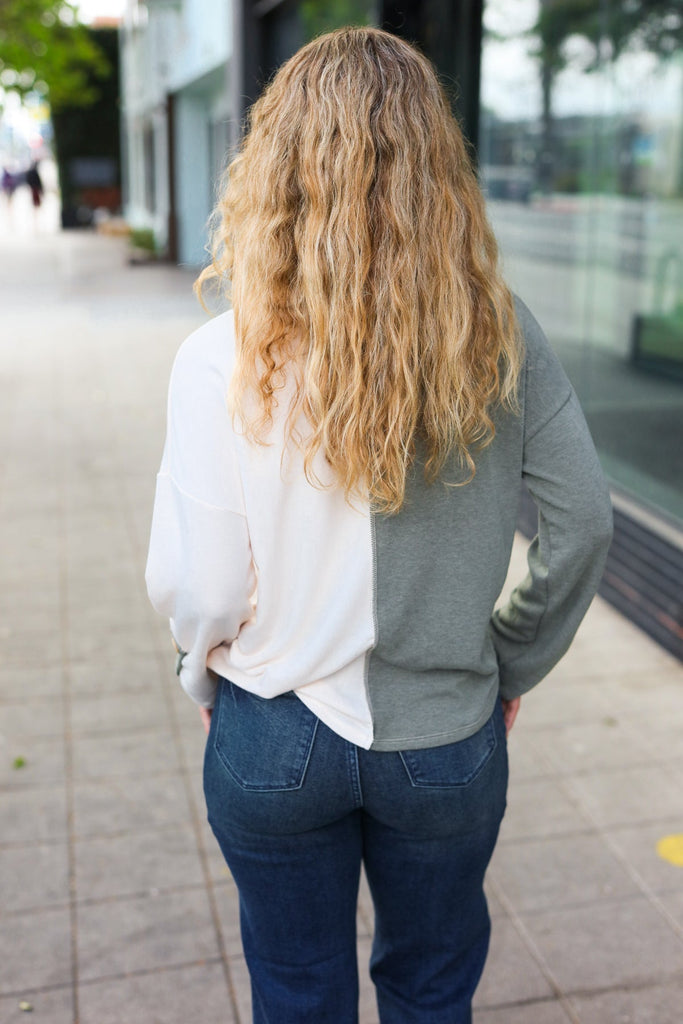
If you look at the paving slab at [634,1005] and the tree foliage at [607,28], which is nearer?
the paving slab at [634,1005]

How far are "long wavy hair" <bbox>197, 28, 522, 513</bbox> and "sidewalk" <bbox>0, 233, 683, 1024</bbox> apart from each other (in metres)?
1.70

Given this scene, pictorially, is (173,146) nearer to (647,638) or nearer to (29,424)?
(29,424)

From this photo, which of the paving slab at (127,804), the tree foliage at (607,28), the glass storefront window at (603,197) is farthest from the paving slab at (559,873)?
the tree foliage at (607,28)

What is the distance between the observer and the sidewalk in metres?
2.56

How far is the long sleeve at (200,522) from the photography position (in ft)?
4.69

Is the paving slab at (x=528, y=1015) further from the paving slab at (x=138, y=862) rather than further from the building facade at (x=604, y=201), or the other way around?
the building facade at (x=604, y=201)

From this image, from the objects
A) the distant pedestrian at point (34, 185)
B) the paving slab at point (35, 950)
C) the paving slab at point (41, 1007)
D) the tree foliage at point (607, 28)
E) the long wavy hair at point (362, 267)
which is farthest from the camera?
the distant pedestrian at point (34, 185)

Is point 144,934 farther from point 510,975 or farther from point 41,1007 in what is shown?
point 510,975

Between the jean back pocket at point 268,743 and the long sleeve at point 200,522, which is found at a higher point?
the long sleeve at point 200,522

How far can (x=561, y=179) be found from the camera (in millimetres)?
5758

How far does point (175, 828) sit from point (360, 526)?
2.04m

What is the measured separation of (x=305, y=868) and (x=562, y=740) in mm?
2302

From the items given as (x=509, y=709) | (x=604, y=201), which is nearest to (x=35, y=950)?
(x=509, y=709)

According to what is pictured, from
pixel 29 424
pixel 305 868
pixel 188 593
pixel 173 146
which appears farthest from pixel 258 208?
pixel 173 146
